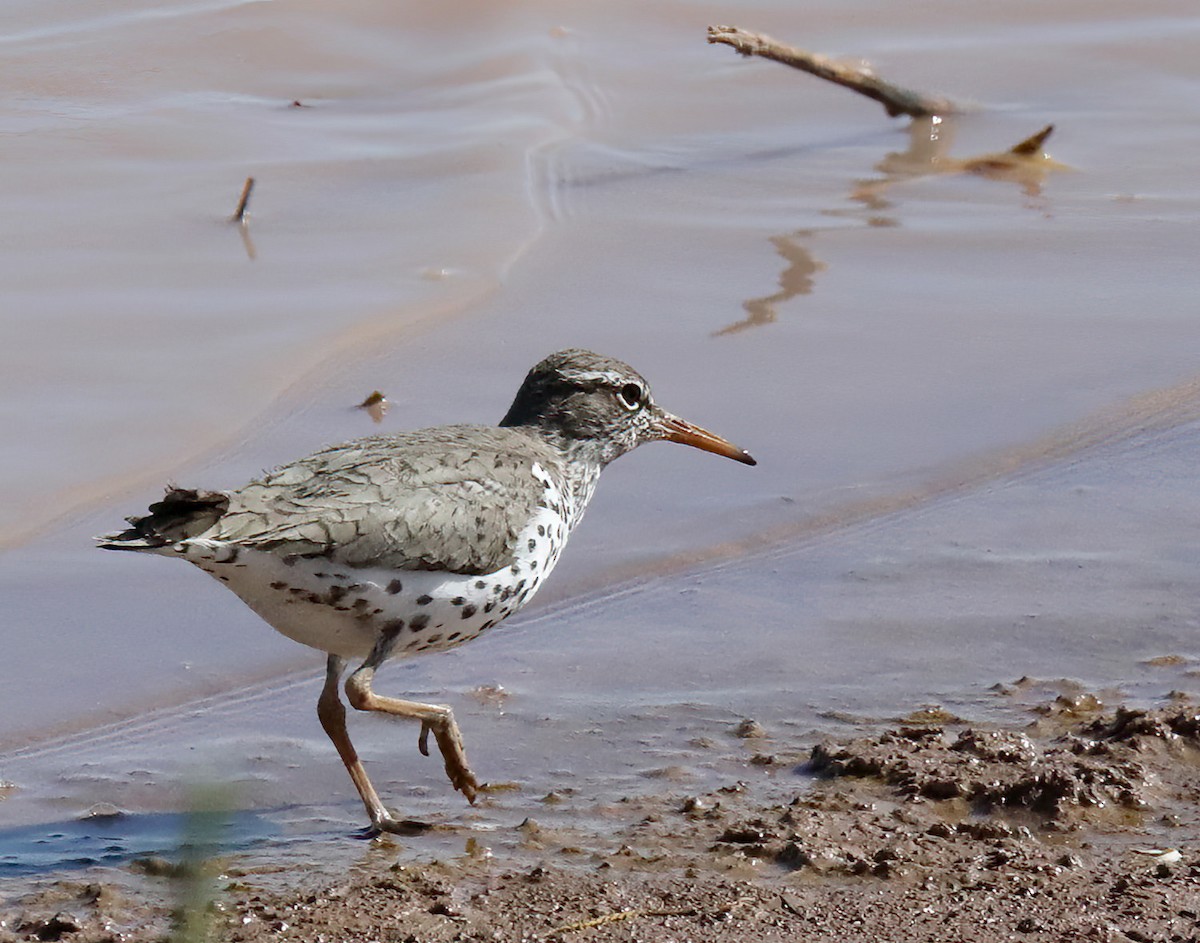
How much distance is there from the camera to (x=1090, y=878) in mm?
4609

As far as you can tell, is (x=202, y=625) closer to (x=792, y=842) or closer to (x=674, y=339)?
(x=792, y=842)

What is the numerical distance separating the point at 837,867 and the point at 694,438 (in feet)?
7.75

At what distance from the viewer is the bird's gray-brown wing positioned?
16.5ft

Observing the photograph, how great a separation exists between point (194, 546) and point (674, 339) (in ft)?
15.0

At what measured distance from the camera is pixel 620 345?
8.91 m

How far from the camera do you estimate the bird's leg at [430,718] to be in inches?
205

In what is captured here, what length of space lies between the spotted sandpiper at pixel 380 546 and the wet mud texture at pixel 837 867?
60 cm

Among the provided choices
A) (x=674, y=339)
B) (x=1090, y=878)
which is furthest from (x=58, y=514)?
(x=1090, y=878)

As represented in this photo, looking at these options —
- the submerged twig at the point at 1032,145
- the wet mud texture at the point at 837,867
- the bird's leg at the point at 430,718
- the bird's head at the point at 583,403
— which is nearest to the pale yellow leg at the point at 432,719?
the bird's leg at the point at 430,718

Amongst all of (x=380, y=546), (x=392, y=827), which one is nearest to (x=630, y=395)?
(x=380, y=546)

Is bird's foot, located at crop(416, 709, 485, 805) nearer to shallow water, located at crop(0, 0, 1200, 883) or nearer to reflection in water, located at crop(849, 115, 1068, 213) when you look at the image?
shallow water, located at crop(0, 0, 1200, 883)

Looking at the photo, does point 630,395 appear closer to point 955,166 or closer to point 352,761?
point 352,761

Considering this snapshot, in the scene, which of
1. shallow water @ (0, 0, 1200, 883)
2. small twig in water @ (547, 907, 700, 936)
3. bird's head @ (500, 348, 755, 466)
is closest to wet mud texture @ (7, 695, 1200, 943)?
small twig in water @ (547, 907, 700, 936)

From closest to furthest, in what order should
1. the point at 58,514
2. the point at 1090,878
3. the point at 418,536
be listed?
the point at 1090,878, the point at 418,536, the point at 58,514
